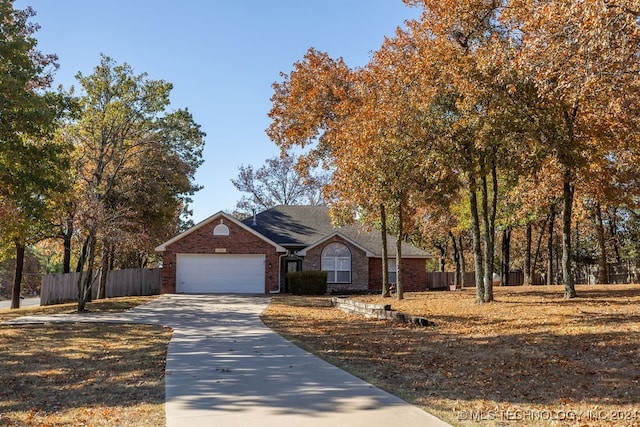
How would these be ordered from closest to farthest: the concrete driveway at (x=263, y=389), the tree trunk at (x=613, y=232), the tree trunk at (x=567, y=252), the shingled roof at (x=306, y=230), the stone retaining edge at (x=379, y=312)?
the concrete driveway at (x=263, y=389) < the stone retaining edge at (x=379, y=312) < the tree trunk at (x=567, y=252) < the shingled roof at (x=306, y=230) < the tree trunk at (x=613, y=232)

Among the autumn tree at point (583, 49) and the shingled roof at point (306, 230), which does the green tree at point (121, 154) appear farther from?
the autumn tree at point (583, 49)

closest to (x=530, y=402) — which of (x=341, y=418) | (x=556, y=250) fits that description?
(x=341, y=418)

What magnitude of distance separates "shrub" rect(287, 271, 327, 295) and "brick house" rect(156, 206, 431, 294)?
1.82 meters

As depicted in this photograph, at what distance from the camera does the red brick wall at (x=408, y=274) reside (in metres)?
34.8

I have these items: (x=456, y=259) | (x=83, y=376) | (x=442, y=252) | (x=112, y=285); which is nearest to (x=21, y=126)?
(x=83, y=376)

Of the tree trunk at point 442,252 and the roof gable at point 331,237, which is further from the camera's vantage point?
the tree trunk at point 442,252

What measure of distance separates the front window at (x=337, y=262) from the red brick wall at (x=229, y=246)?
122 inches

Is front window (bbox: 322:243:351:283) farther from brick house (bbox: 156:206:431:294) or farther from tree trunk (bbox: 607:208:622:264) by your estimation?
tree trunk (bbox: 607:208:622:264)

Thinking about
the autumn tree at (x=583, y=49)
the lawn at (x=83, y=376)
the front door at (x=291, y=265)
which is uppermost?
the autumn tree at (x=583, y=49)

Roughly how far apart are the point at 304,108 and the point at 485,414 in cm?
2383

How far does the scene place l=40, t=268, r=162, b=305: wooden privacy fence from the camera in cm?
3016

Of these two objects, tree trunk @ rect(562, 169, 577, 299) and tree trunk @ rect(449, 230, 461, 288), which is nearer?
tree trunk @ rect(562, 169, 577, 299)

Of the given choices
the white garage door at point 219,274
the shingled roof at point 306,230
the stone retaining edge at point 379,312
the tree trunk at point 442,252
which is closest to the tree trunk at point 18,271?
the white garage door at point 219,274

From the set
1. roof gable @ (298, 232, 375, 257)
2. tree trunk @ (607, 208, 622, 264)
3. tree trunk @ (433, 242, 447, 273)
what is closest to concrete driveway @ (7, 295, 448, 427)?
roof gable @ (298, 232, 375, 257)
